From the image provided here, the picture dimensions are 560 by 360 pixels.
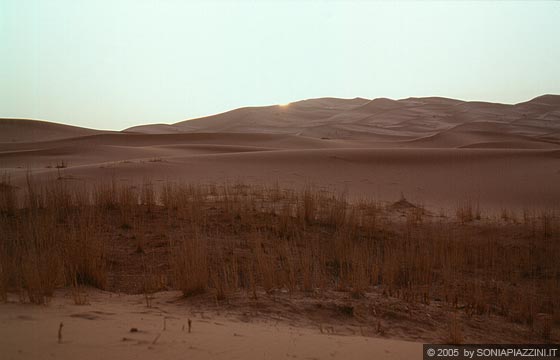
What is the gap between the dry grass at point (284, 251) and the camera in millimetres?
5246

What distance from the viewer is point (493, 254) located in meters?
7.68

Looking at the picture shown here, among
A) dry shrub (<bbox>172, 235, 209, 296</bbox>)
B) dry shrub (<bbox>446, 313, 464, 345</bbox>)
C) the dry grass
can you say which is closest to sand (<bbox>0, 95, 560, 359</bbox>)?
dry shrub (<bbox>172, 235, 209, 296</bbox>)

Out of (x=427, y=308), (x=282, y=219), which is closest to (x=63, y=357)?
(x=427, y=308)

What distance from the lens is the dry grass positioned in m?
5.25

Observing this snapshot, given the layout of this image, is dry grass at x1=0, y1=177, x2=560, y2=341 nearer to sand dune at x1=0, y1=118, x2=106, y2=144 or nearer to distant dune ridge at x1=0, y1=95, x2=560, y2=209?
distant dune ridge at x1=0, y1=95, x2=560, y2=209

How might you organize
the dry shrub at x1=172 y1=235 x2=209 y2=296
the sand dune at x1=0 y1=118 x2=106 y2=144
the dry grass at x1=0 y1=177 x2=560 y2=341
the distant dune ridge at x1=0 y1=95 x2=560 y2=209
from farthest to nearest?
the sand dune at x1=0 y1=118 x2=106 y2=144 < the distant dune ridge at x1=0 y1=95 x2=560 y2=209 < the dry grass at x1=0 y1=177 x2=560 y2=341 < the dry shrub at x1=172 y1=235 x2=209 y2=296

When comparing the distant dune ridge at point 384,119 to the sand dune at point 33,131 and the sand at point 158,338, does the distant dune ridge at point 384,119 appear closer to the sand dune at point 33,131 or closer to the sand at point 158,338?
the sand dune at point 33,131

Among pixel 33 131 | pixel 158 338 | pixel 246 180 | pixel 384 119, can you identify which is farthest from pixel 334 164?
pixel 384 119

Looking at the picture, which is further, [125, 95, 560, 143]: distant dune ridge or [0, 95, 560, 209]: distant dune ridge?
[125, 95, 560, 143]: distant dune ridge

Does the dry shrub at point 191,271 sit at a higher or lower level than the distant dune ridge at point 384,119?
lower

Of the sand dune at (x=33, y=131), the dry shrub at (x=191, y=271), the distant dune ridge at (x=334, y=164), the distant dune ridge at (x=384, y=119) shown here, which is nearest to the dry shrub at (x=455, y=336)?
the dry shrub at (x=191, y=271)

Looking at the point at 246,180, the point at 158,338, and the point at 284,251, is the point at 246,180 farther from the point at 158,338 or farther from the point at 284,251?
the point at 158,338

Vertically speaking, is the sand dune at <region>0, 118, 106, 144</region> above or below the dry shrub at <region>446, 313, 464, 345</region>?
above

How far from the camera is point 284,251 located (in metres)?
6.86
